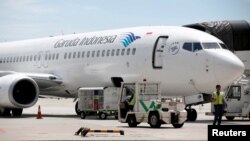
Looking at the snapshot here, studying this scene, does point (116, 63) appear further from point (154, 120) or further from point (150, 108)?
point (154, 120)

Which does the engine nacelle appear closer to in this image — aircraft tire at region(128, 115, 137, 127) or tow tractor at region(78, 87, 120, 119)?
tow tractor at region(78, 87, 120, 119)

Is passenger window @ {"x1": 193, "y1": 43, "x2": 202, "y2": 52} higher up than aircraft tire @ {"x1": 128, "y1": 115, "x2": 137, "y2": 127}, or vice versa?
passenger window @ {"x1": 193, "y1": 43, "x2": 202, "y2": 52}

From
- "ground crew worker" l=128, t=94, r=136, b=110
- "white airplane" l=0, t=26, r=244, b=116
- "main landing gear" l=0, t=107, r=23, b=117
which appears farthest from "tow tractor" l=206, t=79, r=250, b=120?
"main landing gear" l=0, t=107, r=23, b=117

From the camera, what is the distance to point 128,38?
30297 millimetres

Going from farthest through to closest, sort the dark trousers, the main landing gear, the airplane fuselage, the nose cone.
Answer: the main landing gear → the airplane fuselage → the nose cone → the dark trousers

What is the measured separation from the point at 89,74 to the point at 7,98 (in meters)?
4.40

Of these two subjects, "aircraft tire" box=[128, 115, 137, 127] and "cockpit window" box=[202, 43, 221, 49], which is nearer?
"aircraft tire" box=[128, 115, 137, 127]

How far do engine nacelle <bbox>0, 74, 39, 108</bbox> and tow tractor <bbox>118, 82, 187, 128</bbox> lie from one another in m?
7.28

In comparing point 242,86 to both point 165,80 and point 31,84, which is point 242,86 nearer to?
point 165,80

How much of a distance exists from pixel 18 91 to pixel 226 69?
12.3 meters

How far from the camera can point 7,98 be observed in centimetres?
3055

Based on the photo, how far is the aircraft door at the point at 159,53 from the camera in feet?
91.9

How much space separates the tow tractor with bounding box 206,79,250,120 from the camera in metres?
29.2

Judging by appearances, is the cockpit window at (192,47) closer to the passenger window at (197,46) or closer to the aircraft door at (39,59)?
the passenger window at (197,46)
